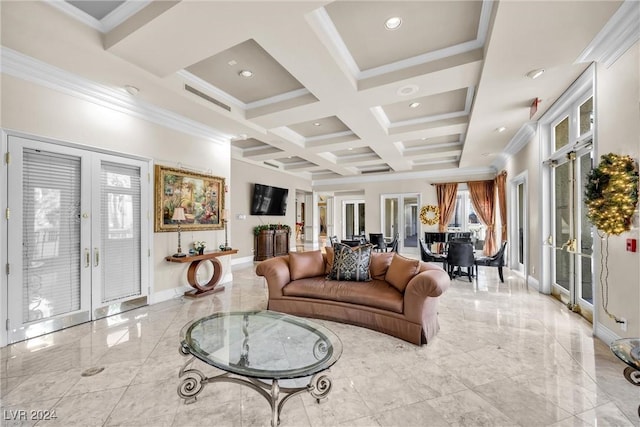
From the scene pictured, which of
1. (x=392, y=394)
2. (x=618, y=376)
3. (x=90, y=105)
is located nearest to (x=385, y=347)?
(x=392, y=394)

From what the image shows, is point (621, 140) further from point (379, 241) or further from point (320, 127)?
point (379, 241)

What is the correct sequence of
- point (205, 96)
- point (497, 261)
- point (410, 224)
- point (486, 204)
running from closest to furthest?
point (205, 96), point (497, 261), point (486, 204), point (410, 224)

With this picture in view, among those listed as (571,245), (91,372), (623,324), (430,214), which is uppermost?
(430,214)

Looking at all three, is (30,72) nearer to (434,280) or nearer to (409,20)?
(409,20)

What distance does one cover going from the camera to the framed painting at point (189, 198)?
435cm

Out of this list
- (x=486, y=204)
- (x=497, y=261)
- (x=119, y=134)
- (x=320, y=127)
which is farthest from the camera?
(x=486, y=204)

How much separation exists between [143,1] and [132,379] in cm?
315

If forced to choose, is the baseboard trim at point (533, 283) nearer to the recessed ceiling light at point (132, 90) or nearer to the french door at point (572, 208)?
the french door at point (572, 208)

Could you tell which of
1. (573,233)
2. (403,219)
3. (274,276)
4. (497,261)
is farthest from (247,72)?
(403,219)

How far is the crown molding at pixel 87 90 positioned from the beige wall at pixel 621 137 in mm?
5320

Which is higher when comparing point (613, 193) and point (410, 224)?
point (613, 193)

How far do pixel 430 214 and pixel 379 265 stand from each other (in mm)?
6297

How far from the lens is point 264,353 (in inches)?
78.8

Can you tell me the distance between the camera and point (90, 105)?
3553 millimetres
